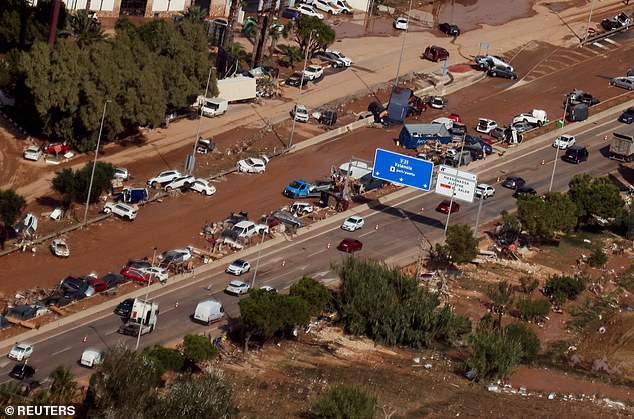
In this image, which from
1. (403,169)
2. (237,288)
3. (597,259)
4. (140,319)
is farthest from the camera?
(403,169)

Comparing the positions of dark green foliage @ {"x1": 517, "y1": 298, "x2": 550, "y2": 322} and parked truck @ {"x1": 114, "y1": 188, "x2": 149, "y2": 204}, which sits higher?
dark green foliage @ {"x1": 517, "y1": 298, "x2": 550, "y2": 322}

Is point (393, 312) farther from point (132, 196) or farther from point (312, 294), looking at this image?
point (132, 196)

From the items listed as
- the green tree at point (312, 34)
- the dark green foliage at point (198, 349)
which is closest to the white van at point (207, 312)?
the dark green foliage at point (198, 349)

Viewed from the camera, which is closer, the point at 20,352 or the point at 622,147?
the point at 20,352

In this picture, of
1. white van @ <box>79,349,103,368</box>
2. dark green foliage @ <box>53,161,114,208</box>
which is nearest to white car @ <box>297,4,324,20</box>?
dark green foliage @ <box>53,161,114,208</box>

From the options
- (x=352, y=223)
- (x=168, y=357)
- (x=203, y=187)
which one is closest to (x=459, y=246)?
(x=352, y=223)

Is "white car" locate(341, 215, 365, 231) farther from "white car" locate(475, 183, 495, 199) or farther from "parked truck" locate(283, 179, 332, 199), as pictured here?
"white car" locate(475, 183, 495, 199)

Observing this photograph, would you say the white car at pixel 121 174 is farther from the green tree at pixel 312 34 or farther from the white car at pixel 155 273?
the green tree at pixel 312 34

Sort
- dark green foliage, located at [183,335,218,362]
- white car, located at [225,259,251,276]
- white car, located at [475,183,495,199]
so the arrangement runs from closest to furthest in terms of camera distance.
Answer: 1. dark green foliage, located at [183,335,218,362]
2. white car, located at [225,259,251,276]
3. white car, located at [475,183,495,199]
